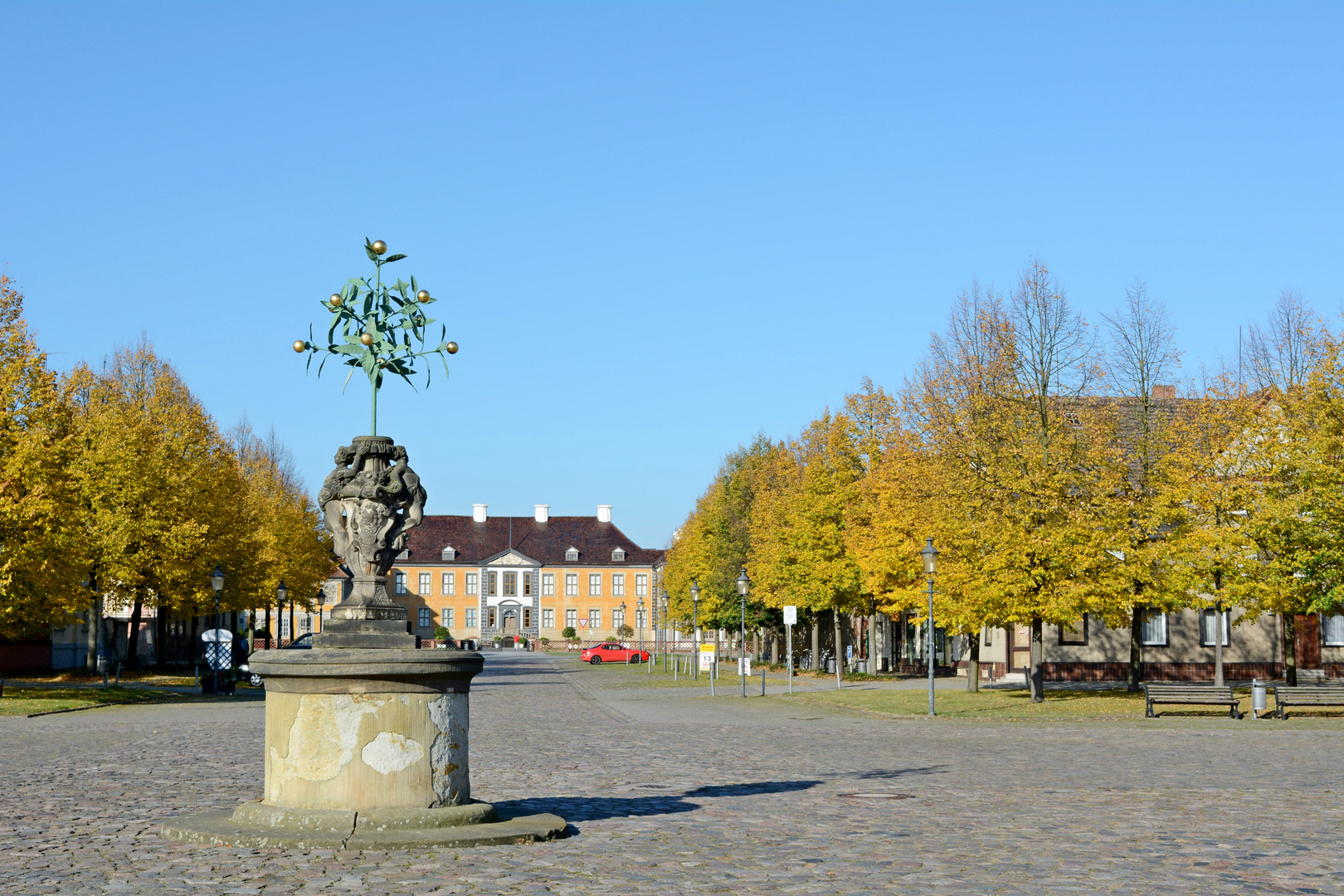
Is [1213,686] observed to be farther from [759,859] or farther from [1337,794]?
[759,859]

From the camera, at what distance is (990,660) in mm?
51406

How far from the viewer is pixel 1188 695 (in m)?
29.5

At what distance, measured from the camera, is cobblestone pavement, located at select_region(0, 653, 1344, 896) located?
363 inches

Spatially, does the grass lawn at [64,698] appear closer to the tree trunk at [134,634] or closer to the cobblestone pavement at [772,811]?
the tree trunk at [134,634]

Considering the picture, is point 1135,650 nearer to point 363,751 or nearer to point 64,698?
point 64,698

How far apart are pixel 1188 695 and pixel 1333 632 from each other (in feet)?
74.1

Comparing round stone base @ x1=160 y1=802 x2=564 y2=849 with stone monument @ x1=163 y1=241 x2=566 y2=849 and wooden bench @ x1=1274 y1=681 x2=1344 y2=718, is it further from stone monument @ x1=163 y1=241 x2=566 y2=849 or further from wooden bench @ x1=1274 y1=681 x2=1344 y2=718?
wooden bench @ x1=1274 y1=681 x2=1344 y2=718

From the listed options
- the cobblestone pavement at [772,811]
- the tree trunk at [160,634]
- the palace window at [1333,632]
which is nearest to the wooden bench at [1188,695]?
the cobblestone pavement at [772,811]

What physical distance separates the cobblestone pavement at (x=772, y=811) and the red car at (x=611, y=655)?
196 feet

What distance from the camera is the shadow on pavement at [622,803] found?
12688 millimetres

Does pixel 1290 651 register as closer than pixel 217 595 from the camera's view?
Yes

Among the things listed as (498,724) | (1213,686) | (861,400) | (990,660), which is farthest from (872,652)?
(498,724)

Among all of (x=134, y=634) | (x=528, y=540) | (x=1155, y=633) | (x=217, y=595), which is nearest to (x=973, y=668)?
(x=1155, y=633)

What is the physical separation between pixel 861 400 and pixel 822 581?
7217 millimetres
